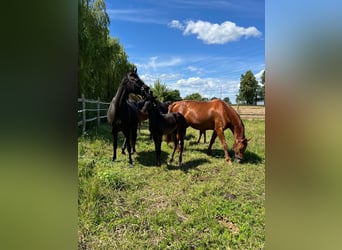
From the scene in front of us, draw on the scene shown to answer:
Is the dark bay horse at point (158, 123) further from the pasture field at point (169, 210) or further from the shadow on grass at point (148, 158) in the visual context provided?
the pasture field at point (169, 210)

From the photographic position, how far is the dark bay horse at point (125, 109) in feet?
11.8

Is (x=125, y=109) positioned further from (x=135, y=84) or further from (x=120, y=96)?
(x=135, y=84)

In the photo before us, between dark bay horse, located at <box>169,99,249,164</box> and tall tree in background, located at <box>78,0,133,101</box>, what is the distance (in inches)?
70.6

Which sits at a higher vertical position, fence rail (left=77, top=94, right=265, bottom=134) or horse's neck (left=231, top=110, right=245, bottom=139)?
fence rail (left=77, top=94, right=265, bottom=134)

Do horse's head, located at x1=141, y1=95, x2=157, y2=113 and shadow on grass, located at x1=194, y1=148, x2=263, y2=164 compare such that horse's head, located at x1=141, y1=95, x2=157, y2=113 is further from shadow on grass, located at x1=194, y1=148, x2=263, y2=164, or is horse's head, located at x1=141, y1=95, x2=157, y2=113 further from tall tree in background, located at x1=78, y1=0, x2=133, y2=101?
shadow on grass, located at x1=194, y1=148, x2=263, y2=164

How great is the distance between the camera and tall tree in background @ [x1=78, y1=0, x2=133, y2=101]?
9.04ft

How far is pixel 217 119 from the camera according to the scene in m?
4.97

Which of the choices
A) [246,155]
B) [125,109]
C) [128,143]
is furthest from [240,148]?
[125,109]

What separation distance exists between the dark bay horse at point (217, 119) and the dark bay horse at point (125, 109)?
1529 mm

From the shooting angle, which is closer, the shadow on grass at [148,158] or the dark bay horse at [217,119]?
the shadow on grass at [148,158]

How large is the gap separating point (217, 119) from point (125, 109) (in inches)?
79.4

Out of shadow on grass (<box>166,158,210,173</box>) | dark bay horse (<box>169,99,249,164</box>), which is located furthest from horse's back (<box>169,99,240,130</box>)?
shadow on grass (<box>166,158,210,173</box>)

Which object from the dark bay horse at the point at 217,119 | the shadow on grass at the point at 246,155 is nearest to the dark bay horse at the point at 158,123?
the dark bay horse at the point at 217,119
